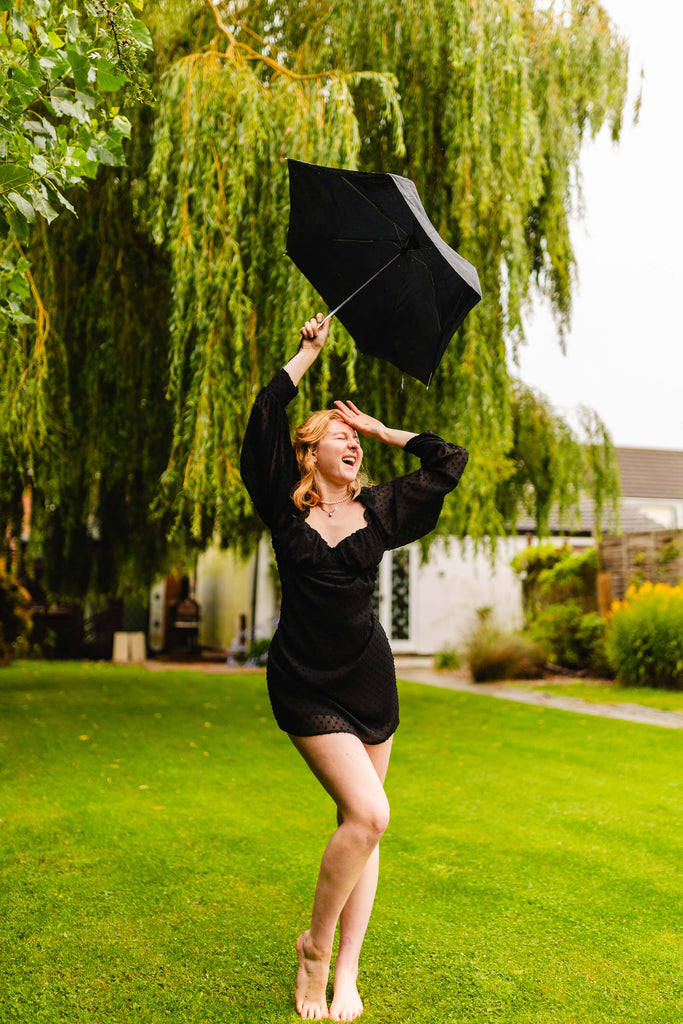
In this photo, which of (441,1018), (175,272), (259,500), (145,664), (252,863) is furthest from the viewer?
(145,664)

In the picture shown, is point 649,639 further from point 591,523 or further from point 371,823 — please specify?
point 371,823

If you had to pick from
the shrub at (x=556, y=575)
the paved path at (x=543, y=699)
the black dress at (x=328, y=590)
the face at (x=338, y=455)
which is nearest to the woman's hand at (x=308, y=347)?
the black dress at (x=328, y=590)

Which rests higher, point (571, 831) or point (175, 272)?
point (175, 272)

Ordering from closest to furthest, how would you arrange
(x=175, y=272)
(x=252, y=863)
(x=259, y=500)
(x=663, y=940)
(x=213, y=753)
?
(x=259, y=500) → (x=663, y=940) → (x=252, y=863) → (x=175, y=272) → (x=213, y=753)

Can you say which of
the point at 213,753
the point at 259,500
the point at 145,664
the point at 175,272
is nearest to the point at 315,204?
the point at 259,500

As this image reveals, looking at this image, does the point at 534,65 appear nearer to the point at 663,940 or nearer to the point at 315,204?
the point at 315,204

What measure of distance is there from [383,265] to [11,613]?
11158 millimetres

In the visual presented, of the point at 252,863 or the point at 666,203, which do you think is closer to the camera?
the point at 252,863

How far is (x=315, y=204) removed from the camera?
3.48m

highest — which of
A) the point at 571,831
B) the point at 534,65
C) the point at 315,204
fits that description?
the point at 534,65

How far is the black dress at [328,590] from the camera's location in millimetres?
2527

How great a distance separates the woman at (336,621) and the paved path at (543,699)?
6.42m

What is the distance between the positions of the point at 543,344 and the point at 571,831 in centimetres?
497

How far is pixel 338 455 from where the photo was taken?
8.84 feet
